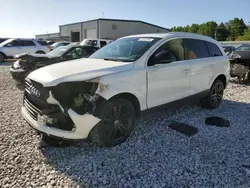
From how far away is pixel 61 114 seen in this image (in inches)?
132

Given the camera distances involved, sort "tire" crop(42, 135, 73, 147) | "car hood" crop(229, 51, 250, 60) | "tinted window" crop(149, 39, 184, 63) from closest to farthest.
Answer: "tire" crop(42, 135, 73, 147) → "tinted window" crop(149, 39, 184, 63) → "car hood" crop(229, 51, 250, 60)

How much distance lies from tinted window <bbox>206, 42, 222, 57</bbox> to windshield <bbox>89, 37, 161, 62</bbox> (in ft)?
6.51

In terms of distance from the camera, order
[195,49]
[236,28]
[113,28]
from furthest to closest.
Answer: [236,28], [113,28], [195,49]

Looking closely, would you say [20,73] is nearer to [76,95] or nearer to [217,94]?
[76,95]

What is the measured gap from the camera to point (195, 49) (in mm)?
5406

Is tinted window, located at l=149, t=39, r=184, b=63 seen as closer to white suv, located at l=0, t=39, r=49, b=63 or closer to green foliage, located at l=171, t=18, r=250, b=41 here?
white suv, located at l=0, t=39, r=49, b=63

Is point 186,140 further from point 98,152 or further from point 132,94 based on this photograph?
point 98,152

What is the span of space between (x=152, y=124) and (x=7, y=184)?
2796mm

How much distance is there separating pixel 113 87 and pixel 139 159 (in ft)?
3.60

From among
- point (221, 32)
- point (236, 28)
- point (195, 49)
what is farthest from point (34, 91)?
point (221, 32)

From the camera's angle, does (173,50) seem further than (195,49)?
No

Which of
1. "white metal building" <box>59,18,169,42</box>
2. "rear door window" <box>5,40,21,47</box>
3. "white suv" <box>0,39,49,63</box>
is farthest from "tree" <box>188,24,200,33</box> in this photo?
"rear door window" <box>5,40,21,47</box>

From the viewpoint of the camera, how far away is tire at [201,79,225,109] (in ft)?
19.6

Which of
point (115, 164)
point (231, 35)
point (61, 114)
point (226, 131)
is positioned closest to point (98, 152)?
point (115, 164)
